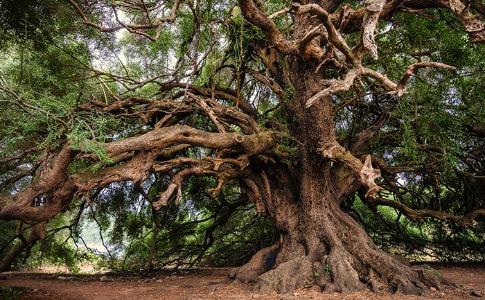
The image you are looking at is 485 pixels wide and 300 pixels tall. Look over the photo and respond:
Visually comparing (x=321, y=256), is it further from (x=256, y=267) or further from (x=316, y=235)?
(x=256, y=267)

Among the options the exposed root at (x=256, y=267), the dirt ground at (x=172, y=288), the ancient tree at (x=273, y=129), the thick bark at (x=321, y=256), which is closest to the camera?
the ancient tree at (x=273, y=129)

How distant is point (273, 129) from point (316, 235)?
204 cm

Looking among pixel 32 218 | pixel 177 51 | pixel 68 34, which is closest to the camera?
pixel 32 218

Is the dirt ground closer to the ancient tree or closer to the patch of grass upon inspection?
the patch of grass

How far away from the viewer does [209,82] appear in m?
8.59

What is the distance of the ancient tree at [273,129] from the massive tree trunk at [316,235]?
0.02 metres

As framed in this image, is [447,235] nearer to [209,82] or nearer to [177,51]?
[209,82]

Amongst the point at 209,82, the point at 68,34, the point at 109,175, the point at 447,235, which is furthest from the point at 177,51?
the point at 447,235

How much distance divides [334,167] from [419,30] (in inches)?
114

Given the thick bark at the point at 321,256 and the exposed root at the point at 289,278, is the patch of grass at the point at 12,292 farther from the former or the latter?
the exposed root at the point at 289,278

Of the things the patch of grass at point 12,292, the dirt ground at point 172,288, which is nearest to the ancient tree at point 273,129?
the dirt ground at point 172,288

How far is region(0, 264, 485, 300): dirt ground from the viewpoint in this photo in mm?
5598

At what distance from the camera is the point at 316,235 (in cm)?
683

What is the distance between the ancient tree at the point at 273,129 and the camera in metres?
4.88
